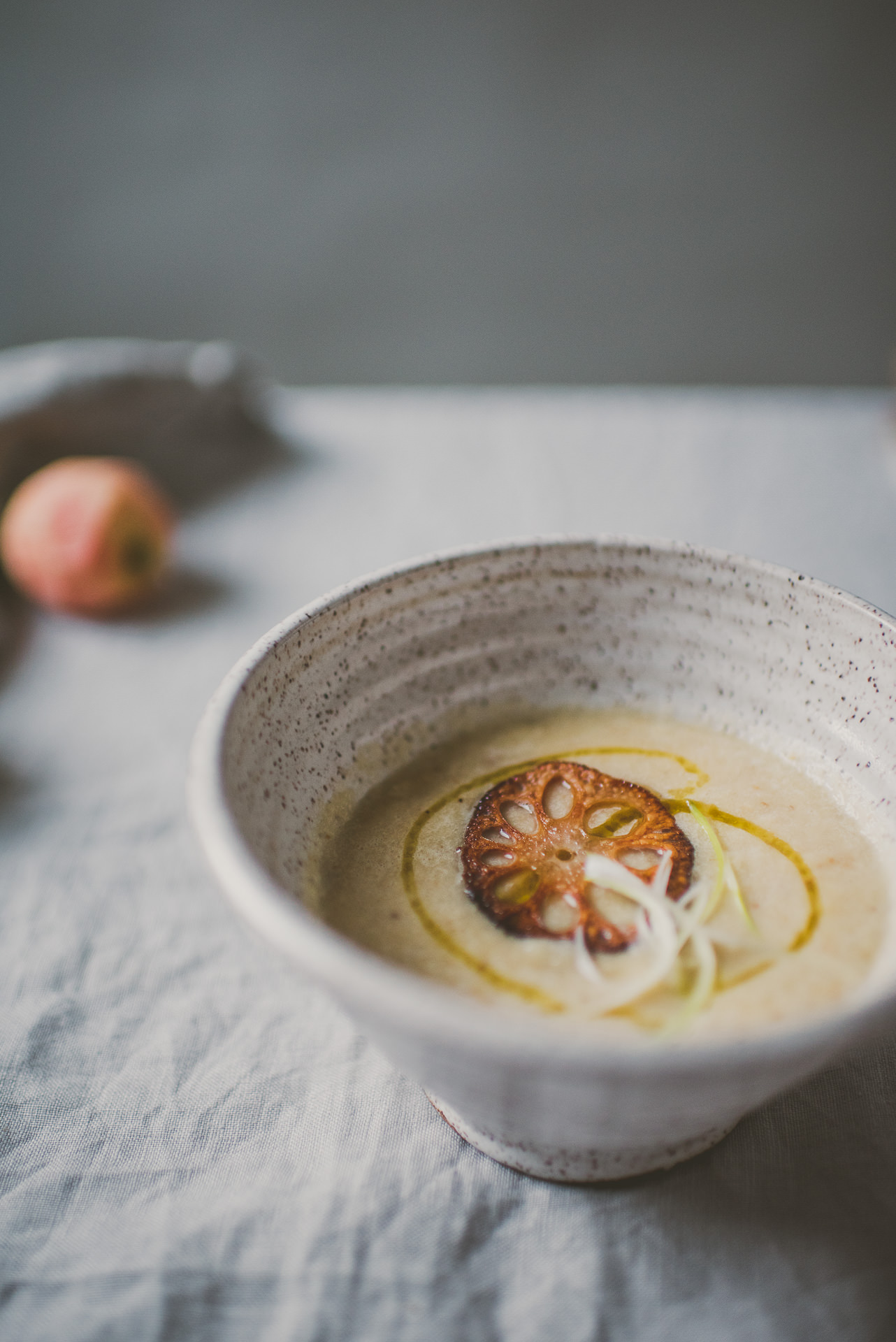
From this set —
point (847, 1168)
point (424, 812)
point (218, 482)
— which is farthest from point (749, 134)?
point (847, 1168)

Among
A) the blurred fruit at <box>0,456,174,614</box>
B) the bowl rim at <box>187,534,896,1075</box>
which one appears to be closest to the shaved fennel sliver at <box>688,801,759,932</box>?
the bowl rim at <box>187,534,896,1075</box>

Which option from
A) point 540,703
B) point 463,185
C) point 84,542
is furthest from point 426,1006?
point 463,185

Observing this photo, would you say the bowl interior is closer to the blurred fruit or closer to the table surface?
→ the table surface

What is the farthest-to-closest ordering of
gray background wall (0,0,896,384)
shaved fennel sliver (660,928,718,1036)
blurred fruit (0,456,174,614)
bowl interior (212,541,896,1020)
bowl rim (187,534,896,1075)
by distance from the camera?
gray background wall (0,0,896,384)
blurred fruit (0,456,174,614)
bowl interior (212,541,896,1020)
shaved fennel sliver (660,928,718,1036)
bowl rim (187,534,896,1075)

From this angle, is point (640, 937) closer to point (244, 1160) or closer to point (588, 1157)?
point (588, 1157)

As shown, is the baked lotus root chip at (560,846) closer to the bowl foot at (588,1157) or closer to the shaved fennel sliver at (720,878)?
the shaved fennel sliver at (720,878)

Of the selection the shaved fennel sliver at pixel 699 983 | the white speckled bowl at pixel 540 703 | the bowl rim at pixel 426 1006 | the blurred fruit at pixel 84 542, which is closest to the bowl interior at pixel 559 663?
the white speckled bowl at pixel 540 703
